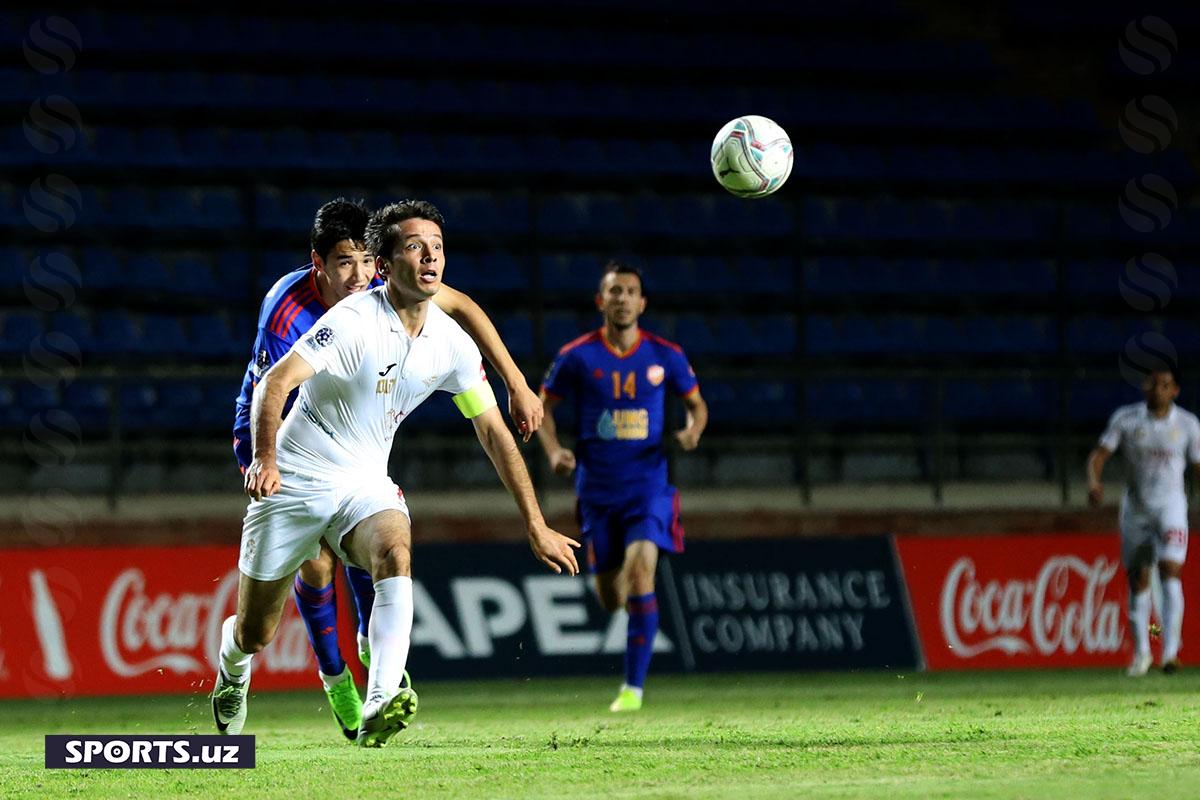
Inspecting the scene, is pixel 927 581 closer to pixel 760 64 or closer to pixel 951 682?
pixel 951 682

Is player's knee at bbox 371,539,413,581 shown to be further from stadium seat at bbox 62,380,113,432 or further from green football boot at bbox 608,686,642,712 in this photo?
stadium seat at bbox 62,380,113,432

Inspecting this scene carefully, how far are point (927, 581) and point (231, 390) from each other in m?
5.33

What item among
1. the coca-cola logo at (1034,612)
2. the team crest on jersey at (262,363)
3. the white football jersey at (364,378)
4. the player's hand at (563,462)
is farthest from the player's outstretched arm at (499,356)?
the coca-cola logo at (1034,612)

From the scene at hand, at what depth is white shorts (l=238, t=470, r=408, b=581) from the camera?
6.39 m

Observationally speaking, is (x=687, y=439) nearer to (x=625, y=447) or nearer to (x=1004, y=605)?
(x=625, y=447)

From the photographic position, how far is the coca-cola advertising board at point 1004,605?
12.6 meters

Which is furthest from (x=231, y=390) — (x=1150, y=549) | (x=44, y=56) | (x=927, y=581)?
(x=1150, y=549)

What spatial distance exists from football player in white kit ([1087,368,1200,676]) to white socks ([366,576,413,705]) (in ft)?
23.8

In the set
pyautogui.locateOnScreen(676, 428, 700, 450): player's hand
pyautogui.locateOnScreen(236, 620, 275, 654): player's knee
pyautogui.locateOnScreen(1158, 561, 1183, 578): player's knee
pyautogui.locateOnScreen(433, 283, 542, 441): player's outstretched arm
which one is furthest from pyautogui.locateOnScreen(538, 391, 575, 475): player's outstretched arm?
pyautogui.locateOnScreen(1158, 561, 1183, 578): player's knee

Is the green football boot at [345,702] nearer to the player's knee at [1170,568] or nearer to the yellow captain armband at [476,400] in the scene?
the yellow captain armband at [476,400]

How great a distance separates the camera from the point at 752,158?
8.56 meters

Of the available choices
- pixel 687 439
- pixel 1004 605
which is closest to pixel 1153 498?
pixel 1004 605

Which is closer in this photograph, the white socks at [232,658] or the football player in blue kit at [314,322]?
the football player in blue kit at [314,322]

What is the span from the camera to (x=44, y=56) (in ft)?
49.9
